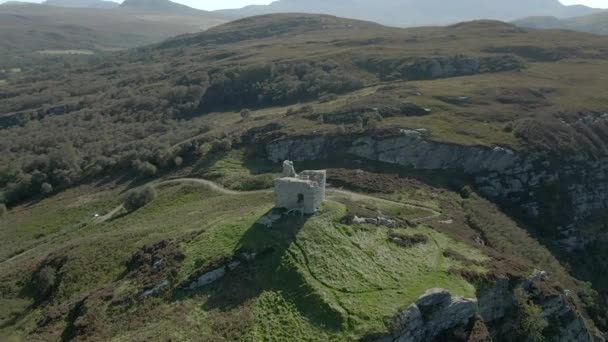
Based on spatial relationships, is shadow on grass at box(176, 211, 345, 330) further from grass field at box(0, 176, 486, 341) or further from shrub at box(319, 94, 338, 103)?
shrub at box(319, 94, 338, 103)

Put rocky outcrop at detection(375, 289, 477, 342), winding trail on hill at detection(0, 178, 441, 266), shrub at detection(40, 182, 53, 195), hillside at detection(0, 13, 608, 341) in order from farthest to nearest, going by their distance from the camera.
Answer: shrub at detection(40, 182, 53, 195), winding trail on hill at detection(0, 178, 441, 266), hillside at detection(0, 13, 608, 341), rocky outcrop at detection(375, 289, 477, 342)

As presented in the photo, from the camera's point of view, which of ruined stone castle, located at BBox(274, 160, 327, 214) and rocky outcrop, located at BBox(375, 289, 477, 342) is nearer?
rocky outcrop, located at BBox(375, 289, 477, 342)

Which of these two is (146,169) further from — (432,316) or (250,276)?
(432,316)

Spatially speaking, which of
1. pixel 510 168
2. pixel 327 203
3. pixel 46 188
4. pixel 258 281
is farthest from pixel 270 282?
pixel 46 188

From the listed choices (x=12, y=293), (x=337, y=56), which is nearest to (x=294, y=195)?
(x=12, y=293)

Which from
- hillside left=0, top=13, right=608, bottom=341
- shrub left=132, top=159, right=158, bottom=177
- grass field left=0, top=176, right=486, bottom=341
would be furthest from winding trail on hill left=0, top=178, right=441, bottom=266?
grass field left=0, top=176, right=486, bottom=341

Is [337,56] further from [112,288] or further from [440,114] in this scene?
[112,288]

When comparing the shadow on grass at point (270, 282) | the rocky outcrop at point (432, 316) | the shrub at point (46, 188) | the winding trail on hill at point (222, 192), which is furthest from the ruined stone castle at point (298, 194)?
the shrub at point (46, 188)
